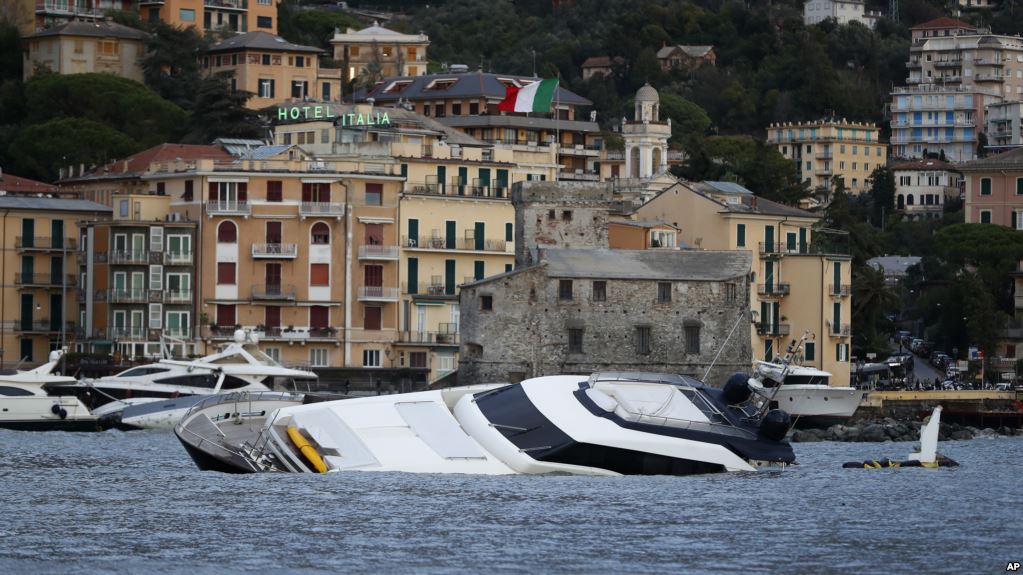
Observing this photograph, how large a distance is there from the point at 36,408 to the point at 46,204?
21.5 metres

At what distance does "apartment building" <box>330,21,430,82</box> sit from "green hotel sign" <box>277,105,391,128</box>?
1785 inches

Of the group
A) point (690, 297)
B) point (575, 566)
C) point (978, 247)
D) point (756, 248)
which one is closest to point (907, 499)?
point (575, 566)

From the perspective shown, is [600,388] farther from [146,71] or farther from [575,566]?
[146,71]

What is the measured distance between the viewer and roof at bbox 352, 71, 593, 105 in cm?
14400

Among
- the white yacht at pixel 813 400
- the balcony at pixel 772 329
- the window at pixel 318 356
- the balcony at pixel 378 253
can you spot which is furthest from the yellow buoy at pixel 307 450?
the balcony at pixel 772 329

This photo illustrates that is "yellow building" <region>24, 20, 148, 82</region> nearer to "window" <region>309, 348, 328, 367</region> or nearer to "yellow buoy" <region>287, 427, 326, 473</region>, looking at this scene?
"window" <region>309, 348, 328, 367</region>

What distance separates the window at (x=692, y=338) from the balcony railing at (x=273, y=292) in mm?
20077

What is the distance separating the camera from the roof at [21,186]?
10794 cm

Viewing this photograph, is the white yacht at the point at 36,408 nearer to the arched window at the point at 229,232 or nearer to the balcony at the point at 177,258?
the balcony at the point at 177,258

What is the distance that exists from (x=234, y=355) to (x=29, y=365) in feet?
48.3

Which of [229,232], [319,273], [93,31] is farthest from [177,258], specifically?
[93,31]

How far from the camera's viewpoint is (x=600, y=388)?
62094 mm

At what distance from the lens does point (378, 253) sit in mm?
102188

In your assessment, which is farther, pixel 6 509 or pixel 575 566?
pixel 6 509
